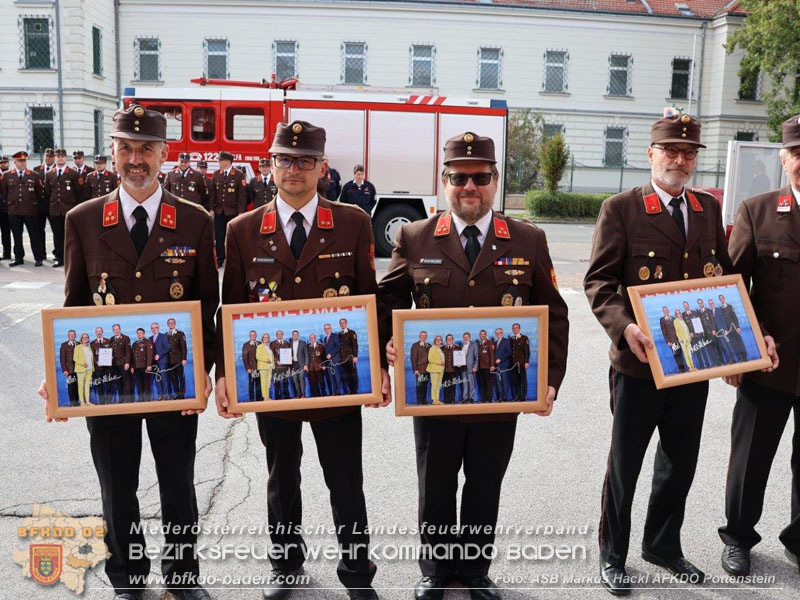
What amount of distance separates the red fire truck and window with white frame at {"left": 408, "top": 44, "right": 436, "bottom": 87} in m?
19.8

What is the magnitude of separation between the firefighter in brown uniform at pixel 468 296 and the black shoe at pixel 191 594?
972mm

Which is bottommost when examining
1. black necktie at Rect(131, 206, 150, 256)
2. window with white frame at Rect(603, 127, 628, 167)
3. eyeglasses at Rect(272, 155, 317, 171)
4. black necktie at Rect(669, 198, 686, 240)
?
black necktie at Rect(131, 206, 150, 256)

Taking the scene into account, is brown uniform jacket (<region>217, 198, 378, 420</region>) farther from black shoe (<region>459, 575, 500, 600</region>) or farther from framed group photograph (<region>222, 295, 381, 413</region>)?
black shoe (<region>459, 575, 500, 600</region>)

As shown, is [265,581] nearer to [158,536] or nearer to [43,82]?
[158,536]

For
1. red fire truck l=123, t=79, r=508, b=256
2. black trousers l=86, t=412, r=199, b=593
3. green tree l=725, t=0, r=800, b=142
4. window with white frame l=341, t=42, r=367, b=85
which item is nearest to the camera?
black trousers l=86, t=412, r=199, b=593

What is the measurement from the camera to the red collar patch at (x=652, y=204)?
12.1 ft

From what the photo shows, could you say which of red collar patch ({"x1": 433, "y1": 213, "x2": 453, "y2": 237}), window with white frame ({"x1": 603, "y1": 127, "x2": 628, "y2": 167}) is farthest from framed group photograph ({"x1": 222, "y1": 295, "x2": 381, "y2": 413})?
window with white frame ({"x1": 603, "y1": 127, "x2": 628, "y2": 167})

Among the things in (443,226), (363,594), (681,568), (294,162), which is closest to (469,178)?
(443,226)

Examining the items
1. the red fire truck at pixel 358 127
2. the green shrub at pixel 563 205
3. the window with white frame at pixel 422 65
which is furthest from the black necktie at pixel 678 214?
the window with white frame at pixel 422 65

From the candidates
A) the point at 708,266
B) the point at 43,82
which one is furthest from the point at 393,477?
the point at 43,82

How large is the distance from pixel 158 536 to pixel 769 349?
10.6 ft

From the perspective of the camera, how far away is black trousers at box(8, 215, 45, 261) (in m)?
14.1

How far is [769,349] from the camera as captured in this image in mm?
3658

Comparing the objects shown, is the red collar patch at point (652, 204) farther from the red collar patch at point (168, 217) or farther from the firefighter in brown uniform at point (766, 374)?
the red collar patch at point (168, 217)
